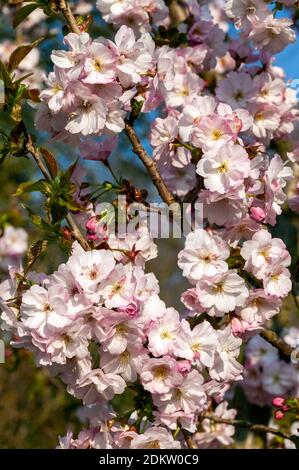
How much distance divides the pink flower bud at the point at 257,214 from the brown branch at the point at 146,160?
0.99 ft

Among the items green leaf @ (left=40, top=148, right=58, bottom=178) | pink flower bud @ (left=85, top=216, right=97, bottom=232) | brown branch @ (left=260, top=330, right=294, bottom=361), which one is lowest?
brown branch @ (left=260, top=330, right=294, bottom=361)

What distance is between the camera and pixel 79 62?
1.59 meters

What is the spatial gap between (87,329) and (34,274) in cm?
27

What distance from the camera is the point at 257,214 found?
1.66 metres

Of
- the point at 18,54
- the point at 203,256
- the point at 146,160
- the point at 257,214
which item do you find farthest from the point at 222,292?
the point at 18,54

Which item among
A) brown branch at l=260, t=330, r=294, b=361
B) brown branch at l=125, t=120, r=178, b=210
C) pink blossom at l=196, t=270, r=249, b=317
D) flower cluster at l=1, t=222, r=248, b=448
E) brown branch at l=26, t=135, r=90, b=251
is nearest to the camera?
flower cluster at l=1, t=222, r=248, b=448

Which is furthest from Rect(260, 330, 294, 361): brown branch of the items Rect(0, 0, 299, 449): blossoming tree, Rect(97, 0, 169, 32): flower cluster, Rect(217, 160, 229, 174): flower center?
Rect(97, 0, 169, 32): flower cluster

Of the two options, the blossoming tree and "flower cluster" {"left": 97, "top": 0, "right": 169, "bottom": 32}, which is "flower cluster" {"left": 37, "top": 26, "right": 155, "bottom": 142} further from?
"flower cluster" {"left": 97, "top": 0, "right": 169, "bottom": 32}

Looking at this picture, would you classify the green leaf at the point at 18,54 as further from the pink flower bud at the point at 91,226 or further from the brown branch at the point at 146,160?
the pink flower bud at the point at 91,226

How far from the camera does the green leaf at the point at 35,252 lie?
1714 mm

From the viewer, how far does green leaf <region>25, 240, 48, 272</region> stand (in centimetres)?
171

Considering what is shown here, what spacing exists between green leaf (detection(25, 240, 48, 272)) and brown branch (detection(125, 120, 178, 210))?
0.36m

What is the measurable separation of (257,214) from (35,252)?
0.57m

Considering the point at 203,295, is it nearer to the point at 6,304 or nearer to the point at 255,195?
the point at 255,195
